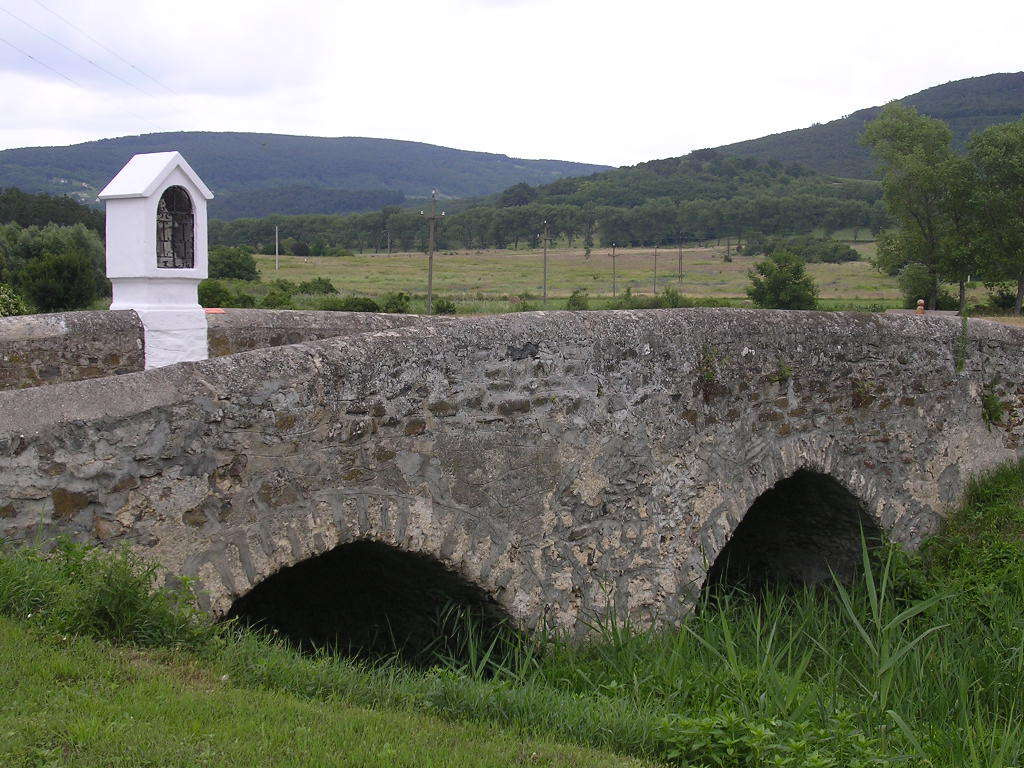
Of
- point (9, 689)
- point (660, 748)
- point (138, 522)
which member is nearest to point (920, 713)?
point (660, 748)

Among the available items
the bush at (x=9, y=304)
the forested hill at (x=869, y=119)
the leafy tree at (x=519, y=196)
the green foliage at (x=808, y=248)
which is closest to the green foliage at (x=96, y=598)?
the bush at (x=9, y=304)

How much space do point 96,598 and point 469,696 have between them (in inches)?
62.9

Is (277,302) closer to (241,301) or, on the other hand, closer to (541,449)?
(241,301)

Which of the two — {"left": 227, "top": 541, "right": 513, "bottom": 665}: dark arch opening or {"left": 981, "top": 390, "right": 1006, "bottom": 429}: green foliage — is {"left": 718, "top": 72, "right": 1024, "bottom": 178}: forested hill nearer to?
{"left": 981, "top": 390, "right": 1006, "bottom": 429}: green foliage

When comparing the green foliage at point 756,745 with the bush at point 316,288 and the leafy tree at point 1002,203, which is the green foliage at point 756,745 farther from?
the leafy tree at point 1002,203

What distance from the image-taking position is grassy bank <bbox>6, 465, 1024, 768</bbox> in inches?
132

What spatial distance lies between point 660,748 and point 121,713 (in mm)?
2244

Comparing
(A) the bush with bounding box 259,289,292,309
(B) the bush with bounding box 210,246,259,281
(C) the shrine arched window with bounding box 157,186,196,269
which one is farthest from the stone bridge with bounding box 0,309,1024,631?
(B) the bush with bounding box 210,246,259,281

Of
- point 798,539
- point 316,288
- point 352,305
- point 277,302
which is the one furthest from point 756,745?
point 316,288

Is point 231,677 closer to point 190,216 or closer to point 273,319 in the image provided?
point 190,216

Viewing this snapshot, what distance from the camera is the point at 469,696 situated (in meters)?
4.31

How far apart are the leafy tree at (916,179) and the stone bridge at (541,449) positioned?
35819 mm

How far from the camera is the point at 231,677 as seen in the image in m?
3.83

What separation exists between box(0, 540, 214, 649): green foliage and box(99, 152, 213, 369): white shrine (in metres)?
4.42
